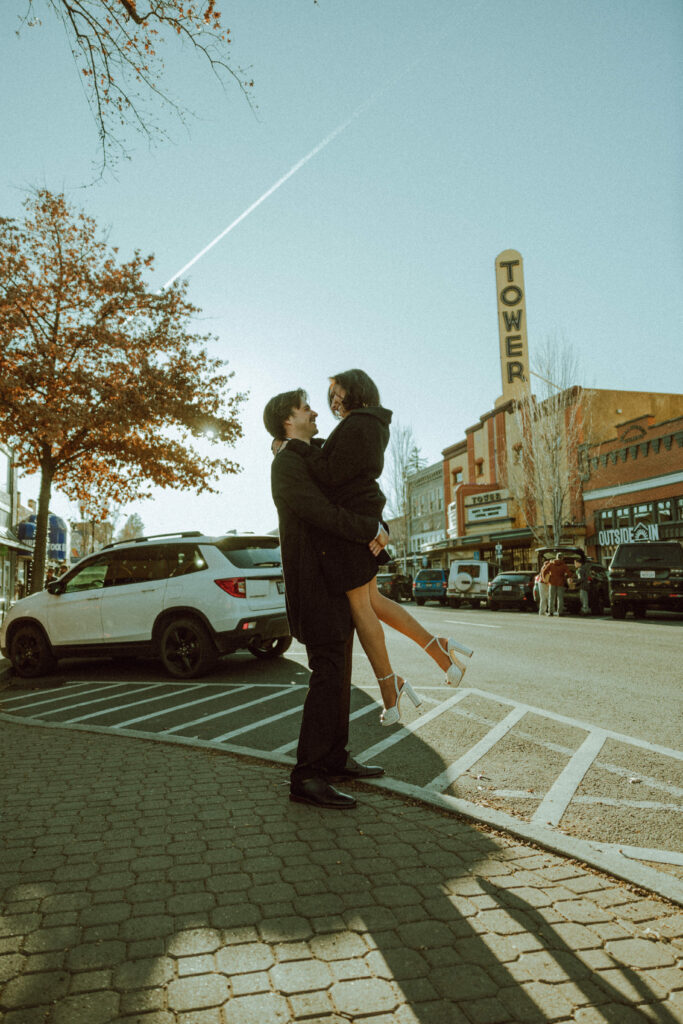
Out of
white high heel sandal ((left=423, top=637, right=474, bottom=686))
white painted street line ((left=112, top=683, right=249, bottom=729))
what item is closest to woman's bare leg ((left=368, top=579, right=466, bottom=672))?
white high heel sandal ((left=423, top=637, right=474, bottom=686))

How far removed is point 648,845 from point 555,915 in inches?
39.4

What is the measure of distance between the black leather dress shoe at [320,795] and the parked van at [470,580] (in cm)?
2722

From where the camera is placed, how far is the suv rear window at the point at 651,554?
18781mm

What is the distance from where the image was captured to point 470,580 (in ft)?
100

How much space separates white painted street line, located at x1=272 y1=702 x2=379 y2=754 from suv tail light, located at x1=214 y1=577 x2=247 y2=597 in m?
2.43

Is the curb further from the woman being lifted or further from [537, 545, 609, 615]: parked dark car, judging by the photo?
[537, 545, 609, 615]: parked dark car

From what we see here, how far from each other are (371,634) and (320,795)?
0.82 m

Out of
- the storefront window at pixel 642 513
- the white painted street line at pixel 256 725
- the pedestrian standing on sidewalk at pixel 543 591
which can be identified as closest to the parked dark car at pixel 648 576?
the pedestrian standing on sidewalk at pixel 543 591

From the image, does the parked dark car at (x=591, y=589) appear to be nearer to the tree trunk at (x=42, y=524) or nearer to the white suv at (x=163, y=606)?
the tree trunk at (x=42, y=524)

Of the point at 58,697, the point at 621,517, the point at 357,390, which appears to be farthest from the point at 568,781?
the point at 621,517

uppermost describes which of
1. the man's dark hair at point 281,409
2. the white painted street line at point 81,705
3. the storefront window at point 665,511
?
the storefront window at point 665,511

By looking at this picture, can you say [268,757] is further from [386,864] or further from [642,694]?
[642,694]

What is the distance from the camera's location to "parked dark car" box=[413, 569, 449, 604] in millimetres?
34375

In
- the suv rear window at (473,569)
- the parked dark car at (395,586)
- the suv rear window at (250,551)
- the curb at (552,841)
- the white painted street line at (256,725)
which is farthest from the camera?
the parked dark car at (395,586)
